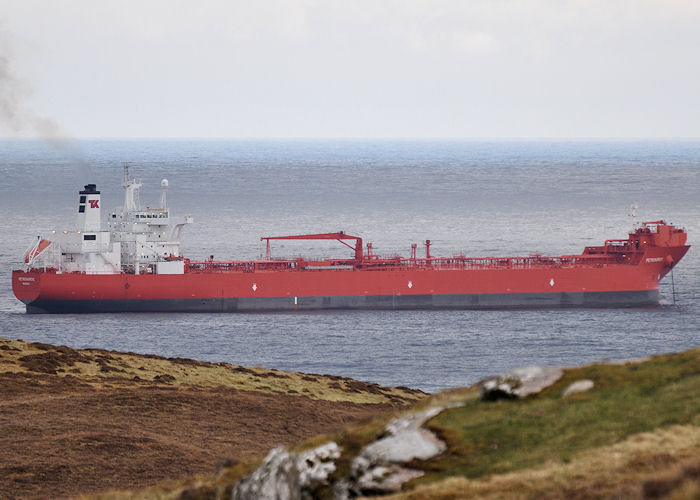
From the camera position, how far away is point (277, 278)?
63625 millimetres

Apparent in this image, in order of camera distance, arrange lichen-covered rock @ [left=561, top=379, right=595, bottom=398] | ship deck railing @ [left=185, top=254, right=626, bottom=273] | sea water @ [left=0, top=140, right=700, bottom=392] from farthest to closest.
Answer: ship deck railing @ [left=185, top=254, right=626, bottom=273]
sea water @ [left=0, top=140, right=700, bottom=392]
lichen-covered rock @ [left=561, top=379, right=595, bottom=398]

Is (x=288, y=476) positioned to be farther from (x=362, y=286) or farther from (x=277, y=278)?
(x=362, y=286)

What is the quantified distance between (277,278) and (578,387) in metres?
47.5

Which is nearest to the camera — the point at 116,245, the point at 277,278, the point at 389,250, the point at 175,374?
the point at 175,374

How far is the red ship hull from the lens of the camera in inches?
2435

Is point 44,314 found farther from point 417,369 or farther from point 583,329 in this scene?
point 583,329

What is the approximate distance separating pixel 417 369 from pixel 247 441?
20.7 meters

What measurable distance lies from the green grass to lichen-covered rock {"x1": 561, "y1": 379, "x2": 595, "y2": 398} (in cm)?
13

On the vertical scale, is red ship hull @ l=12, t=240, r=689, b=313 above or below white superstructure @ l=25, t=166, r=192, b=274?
below

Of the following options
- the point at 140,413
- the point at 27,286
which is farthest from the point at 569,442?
the point at 27,286

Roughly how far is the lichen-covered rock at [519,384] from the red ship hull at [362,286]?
46122 mm

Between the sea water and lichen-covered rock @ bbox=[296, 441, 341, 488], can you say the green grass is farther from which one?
the sea water

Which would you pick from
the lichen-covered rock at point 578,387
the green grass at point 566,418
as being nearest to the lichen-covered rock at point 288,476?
the green grass at point 566,418

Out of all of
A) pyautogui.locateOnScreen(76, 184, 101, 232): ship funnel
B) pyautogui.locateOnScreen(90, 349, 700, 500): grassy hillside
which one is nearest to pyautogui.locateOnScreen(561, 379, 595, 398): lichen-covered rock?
pyautogui.locateOnScreen(90, 349, 700, 500): grassy hillside
